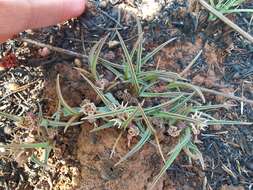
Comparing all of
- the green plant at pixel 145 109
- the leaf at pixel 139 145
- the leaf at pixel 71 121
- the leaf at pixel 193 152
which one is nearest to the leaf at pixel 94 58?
the green plant at pixel 145 109

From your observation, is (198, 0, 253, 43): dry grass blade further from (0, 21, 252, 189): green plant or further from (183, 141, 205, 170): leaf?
(183, 141, 205, 170): leaf

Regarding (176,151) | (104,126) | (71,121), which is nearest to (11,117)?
(71,121)

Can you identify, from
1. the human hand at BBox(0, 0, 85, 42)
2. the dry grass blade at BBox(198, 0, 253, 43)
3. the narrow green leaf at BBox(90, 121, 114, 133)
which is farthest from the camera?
the dry grass blade at BBox(198, 0, 253, 43)

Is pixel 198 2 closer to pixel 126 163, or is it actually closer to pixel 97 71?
pixel 97 71

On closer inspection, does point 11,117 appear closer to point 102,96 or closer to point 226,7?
point 102,96

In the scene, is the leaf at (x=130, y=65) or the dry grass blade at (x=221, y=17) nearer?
the leaf at (x=130, y=65)

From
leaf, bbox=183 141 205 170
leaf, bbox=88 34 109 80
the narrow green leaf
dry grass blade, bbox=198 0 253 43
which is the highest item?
dry grass blade, bbox=198 0 253 43

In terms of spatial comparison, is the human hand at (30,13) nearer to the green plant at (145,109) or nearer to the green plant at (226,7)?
the green plant at (145,109)

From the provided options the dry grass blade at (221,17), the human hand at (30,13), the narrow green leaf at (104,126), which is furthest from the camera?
the dry grass blade at (221,17)

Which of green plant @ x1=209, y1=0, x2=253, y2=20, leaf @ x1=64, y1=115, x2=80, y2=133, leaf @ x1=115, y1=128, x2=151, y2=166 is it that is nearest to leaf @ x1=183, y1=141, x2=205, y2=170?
leaf @ x1=115, y1=128, x2=151, y2=166
